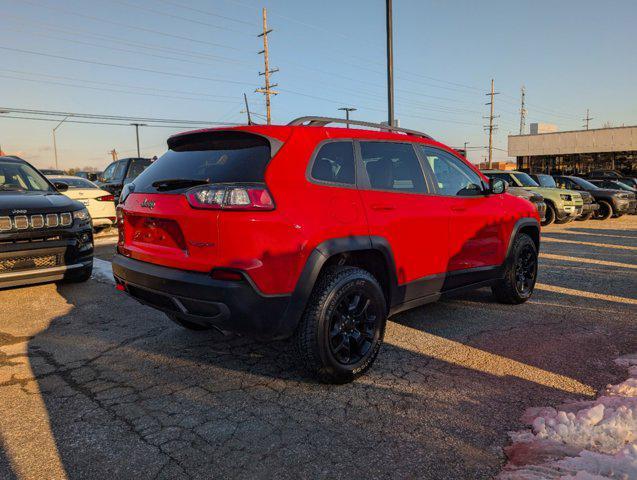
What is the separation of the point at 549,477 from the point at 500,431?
1.63ft

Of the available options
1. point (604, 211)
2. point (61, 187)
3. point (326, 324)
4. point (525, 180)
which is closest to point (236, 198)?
point (326, 324)

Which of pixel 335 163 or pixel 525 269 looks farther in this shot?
pixel 525 269

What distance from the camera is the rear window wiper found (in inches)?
119

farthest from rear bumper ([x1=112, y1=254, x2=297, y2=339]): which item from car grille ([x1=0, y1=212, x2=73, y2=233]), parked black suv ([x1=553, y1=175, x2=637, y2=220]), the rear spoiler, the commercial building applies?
the commercial building

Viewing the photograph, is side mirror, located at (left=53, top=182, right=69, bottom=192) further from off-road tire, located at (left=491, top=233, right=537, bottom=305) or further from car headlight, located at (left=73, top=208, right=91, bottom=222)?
off-road tire, located at (left=491, top=233, right=537, bottom=305)

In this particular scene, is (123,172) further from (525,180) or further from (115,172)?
(525,180)

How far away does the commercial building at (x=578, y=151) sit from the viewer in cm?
3997

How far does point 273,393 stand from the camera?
10.2ft

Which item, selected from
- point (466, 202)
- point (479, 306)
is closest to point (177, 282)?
point (466, 202)

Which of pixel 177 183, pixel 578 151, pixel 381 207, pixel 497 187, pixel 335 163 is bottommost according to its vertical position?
pixel 381 207

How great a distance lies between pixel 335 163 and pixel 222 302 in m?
1.27

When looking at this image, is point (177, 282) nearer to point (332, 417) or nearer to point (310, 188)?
point (310, 188)

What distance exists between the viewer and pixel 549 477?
7.00ft

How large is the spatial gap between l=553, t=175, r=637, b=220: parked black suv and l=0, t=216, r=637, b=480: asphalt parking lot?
44.9ft
